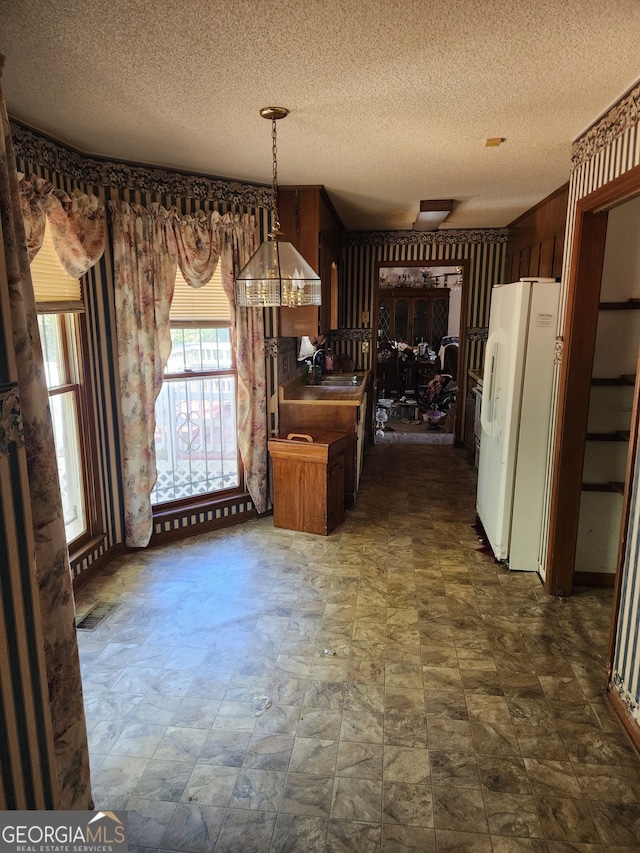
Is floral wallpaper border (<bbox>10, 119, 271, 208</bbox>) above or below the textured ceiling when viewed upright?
below

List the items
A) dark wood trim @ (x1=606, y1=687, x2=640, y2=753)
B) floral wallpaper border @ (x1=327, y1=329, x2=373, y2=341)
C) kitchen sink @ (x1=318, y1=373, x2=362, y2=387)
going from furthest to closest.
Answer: floral wallpaper border @ (x1=327, y1=329, x2=373, y2=341), kitchen sink @ (x1=318, y1=373, x2=362, y2=387), dark wood trim @ (x1=606, y1=687, x2=640, y2=753)

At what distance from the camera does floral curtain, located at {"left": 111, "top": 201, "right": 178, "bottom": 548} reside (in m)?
3.61

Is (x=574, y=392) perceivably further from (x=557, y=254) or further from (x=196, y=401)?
(x=196, y=401)

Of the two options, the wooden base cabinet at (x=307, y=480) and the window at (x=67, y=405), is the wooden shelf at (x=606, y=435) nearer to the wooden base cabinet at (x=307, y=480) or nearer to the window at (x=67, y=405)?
the wooden base cabinet at (x=307, y=480)

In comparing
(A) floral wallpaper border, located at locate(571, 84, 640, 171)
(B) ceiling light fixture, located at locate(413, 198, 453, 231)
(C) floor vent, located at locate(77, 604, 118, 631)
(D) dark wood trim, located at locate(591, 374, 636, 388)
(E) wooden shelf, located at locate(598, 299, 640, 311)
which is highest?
(B) ceiling light fixture, located at locate(413, 198, 453, 231)

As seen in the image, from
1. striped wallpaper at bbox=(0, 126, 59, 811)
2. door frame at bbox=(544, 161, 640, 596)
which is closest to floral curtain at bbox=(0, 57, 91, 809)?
striped wallpaper at bbox=(0, 126, 59, 811)

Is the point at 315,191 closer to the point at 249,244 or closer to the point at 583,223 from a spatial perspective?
the point at 249,244

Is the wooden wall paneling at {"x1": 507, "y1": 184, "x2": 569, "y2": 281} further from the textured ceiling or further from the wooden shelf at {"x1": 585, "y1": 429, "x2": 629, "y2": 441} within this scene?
the wooden shelf at {"x1": 585, "y1": 429, "x2": 629, "y2": 441}

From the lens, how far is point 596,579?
11.4 ft

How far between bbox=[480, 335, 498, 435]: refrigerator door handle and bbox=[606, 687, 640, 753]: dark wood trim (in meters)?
1.93

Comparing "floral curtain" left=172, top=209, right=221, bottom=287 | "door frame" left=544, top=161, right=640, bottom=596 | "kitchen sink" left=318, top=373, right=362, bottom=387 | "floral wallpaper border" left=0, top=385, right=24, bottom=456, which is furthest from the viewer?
"kitchen sink" left=318, top=373, right=362, bottom=387

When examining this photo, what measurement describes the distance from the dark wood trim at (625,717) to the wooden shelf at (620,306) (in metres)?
2.03

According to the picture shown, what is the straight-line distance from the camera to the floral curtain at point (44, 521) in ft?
4.38

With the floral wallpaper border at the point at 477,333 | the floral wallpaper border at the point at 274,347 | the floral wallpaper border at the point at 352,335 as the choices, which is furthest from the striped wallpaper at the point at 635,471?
the floral wallpaper border at the point at 352,335
